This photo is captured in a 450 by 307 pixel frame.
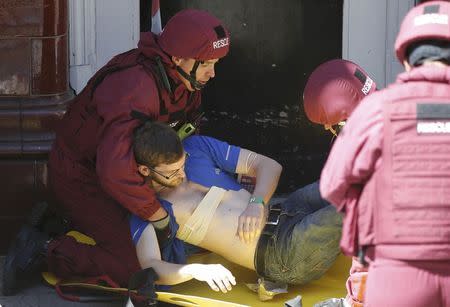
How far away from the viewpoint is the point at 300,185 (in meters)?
6.96

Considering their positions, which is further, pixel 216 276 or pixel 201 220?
pixel 201 220

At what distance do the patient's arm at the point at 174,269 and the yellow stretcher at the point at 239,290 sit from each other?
→ 0.09 m

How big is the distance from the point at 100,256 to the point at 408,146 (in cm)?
200

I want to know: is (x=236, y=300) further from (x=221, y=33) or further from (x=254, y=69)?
(x=254, y=69)

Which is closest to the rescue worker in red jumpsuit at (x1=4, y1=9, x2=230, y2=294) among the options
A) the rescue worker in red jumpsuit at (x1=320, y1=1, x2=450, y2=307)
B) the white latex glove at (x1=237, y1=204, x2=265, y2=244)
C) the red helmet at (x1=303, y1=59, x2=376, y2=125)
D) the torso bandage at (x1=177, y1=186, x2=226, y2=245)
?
the torso bandage at (x1=177, y1=186, x2=226, y2=245)

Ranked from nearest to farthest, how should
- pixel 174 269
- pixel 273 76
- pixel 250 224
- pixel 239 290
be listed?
pixel 174 269 → pixel 250 224 → pixel 239 290 → pixel 273 76

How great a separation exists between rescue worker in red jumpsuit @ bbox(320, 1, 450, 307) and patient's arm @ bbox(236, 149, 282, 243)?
1.39 meters

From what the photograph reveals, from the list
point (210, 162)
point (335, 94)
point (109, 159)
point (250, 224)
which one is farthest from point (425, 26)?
point (210, 162)

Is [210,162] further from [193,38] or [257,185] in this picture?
[193,38]

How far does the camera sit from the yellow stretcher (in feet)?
16.8

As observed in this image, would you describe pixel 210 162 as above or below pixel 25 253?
above

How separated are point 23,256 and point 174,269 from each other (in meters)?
0.82

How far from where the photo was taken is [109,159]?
5.17 meters

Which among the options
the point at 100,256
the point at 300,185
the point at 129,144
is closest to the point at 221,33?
the point at 129,144
